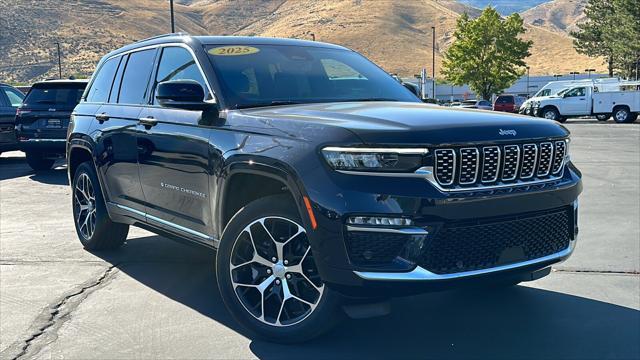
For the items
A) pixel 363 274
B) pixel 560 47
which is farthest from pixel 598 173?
pixel 560 47

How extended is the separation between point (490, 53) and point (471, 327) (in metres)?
61.6

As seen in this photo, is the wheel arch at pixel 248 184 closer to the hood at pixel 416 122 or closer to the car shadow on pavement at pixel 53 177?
the hood at pixel 416 122

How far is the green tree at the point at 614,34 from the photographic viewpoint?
147ft

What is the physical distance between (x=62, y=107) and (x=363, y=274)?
34.4 ft

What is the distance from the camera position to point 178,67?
5.04 meters

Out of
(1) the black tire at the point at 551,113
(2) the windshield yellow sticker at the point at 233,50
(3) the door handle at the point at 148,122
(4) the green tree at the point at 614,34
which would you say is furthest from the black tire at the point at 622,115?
(3) the door handle at the point at 148,122

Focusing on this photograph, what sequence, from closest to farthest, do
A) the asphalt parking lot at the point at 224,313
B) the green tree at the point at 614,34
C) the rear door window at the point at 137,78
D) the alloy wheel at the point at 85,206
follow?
the asphalt parking lot at the point at 224,313, the rear door window at the point at 137,78, the alloy wheel at the point at 85,206, the green tree at the point at 614,34

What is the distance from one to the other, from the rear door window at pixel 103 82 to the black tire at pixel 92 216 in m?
0.65

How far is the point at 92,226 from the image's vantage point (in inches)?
247

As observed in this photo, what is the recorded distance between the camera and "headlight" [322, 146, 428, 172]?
3398 mm

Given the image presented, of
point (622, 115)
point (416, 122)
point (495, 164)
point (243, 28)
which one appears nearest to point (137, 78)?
point (416, 122)

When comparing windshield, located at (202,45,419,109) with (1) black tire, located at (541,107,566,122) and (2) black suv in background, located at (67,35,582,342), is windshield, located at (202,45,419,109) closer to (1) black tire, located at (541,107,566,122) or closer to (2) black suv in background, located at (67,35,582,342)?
(2) black suv in background, located at (67,35,582,342)

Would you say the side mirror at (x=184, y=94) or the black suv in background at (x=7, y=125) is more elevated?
the side mirror at (x=184, y=94)

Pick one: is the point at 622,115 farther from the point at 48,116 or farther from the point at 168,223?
the point at 168,223
